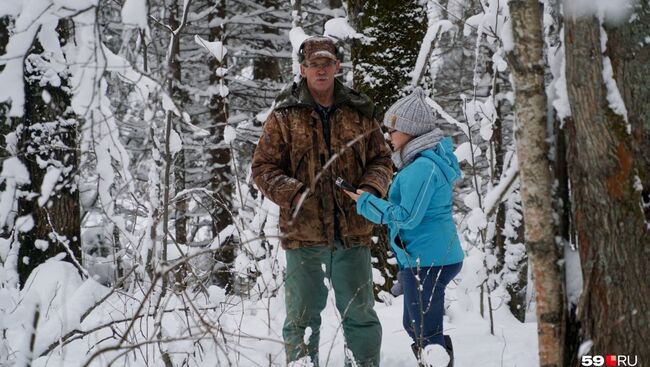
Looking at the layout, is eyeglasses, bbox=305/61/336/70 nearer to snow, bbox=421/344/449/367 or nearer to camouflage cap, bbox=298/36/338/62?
camouflage cap, bbox=298/36/338/62

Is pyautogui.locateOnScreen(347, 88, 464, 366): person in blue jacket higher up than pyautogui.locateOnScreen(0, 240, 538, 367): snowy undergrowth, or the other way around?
pyautogui.locateOnScreen(347, 88, 464, 366): person in blue jacket

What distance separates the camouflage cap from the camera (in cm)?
328

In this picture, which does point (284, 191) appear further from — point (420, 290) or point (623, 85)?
point (623, 85)

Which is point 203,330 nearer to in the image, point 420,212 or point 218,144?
point 420,212

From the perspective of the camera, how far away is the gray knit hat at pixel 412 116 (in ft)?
10.5

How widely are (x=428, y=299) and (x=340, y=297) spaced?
0.49 meters

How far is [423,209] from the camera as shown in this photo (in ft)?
10.1

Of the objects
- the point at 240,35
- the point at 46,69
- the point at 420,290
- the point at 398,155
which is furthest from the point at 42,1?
the point at 240,35

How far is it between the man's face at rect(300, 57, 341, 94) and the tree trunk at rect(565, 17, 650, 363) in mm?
1614

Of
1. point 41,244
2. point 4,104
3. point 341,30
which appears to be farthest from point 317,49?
point 41,244

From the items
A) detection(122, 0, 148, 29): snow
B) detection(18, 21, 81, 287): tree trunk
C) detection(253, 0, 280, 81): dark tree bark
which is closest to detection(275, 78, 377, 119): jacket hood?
detection(122, 0, 148, 29): snow

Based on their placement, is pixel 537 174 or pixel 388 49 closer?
pixel 537 174

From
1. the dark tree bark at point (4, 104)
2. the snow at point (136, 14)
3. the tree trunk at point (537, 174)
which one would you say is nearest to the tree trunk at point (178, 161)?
the dark tree bark at point (4, 104)

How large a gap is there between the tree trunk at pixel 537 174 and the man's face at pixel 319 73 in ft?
4.91
